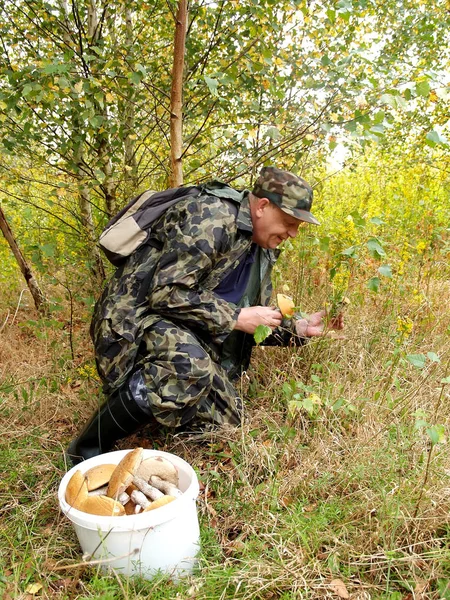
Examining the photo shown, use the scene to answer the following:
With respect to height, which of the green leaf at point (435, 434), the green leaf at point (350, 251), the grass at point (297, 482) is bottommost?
the grass at point (297, 482)

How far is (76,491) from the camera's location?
1746mm

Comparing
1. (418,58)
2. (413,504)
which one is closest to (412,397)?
(413,504)

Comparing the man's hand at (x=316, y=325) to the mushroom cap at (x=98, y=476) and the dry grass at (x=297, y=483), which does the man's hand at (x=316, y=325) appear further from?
the mushroom cap at (x=98, y=476)

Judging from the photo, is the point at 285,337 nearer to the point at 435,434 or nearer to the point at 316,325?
the point at 316,325

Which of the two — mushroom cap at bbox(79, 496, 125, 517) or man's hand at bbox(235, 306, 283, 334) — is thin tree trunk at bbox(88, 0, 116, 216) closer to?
man's hand at bbox(235, 306, 283, 334)

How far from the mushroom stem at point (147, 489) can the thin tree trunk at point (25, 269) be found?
2.31 m

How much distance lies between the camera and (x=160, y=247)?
2.42m

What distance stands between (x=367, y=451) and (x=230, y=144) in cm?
203

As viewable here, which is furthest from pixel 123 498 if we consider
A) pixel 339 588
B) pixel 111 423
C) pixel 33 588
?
pixel 339 588

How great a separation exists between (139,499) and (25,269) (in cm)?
251

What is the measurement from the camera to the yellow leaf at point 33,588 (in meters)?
1.65

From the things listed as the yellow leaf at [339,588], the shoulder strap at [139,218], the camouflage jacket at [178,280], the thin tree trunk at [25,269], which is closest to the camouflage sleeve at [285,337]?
the camouflage jacket at [178,280]

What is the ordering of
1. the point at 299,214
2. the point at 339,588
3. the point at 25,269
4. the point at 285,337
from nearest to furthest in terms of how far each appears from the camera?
the point at 339,588
the point at 299,214
the point at 285,337
the point at 25,269

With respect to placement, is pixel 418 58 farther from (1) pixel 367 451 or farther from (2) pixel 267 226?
(1) pixel 367 451
